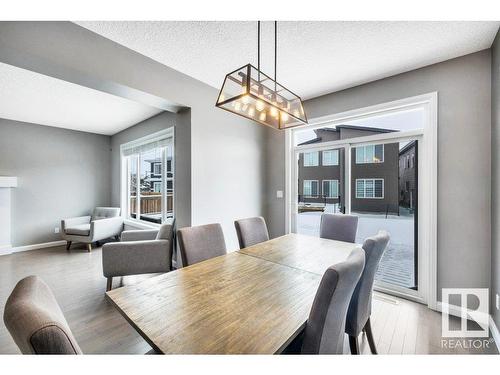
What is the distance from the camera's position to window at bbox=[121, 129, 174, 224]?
13.2 ft

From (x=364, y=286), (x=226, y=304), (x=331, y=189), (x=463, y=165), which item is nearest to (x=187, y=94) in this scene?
(x=331, y=189)

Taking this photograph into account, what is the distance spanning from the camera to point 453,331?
6.73 feet

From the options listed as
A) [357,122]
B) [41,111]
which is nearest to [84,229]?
[41,111]

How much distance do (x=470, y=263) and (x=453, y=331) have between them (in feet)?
2.16

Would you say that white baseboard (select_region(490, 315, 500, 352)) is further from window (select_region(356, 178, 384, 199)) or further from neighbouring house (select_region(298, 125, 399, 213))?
window (select_region(356, 178, 384, 199))

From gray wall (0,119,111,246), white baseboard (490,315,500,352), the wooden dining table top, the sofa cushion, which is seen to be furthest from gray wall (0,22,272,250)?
gray wall (0,119,111,246)

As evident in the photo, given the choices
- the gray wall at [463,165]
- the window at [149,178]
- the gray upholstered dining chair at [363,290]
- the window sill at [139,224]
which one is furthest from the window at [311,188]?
the window sill at [139,224]

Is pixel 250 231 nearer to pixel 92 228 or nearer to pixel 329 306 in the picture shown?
pixel 329 306

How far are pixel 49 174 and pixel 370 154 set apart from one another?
6192 mm

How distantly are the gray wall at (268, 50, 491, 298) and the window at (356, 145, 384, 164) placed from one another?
606 millimetres

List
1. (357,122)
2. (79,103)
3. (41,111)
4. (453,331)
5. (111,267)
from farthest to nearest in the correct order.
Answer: (41,111) → (79,103) → (357,122) → (111,267) → (453,331)

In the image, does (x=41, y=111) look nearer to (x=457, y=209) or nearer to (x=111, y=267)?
(x=111, y=267)

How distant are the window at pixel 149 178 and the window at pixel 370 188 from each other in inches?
117

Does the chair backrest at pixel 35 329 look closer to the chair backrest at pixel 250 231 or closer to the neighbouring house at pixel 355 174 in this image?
the chair backrest at pixel 250 231
